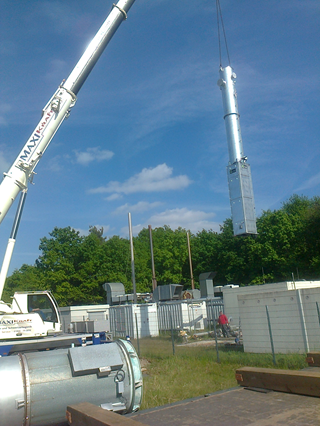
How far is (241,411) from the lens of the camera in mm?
5102

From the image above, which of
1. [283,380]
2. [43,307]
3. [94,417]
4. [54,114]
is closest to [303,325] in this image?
[283,380]

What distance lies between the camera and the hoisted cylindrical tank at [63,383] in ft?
17.4

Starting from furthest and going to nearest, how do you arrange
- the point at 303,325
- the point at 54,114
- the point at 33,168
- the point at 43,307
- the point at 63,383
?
the point at 303,325 → the point at 54,114 → the point at 33,168 → the point at 43,307 → the point at 63,383

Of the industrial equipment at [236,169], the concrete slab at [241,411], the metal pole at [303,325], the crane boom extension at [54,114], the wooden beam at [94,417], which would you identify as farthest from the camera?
the metal pole at [303,325]

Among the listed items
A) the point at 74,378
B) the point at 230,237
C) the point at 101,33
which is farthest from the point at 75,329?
the point at 230,237

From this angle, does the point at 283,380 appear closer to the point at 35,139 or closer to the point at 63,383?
the point at 63,383

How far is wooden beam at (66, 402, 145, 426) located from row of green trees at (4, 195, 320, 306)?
38607 mm

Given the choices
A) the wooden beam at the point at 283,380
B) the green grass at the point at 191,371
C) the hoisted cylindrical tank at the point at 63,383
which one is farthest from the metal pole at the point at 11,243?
the wooden beam at the point at 283,380

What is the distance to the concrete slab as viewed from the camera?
15.3ft

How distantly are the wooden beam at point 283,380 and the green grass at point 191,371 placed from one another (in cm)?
247

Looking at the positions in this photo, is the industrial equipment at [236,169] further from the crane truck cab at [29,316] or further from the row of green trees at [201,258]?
the row of green trees at [201,258]

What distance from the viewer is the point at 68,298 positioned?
1837 inches

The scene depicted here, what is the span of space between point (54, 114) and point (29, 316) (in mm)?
6155

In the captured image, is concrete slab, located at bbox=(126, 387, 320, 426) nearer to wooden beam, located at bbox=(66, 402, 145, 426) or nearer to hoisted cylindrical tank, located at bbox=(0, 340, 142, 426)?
hoisted cylindrical tank, located at bbox=(0, 340, 142, 426)
